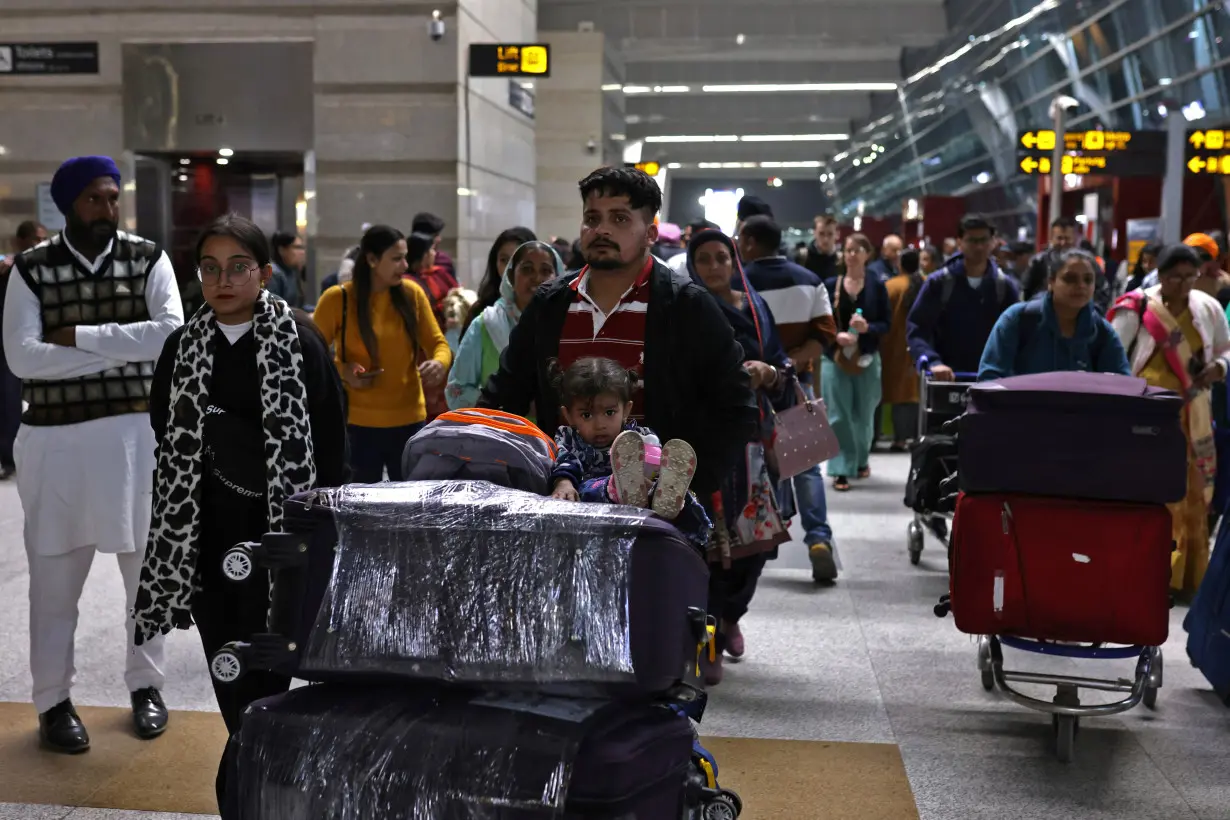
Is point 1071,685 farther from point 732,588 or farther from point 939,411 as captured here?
point 939,411

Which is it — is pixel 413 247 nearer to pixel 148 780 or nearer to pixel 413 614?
pixel 148 780

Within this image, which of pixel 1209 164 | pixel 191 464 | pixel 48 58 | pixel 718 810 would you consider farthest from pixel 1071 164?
pixel 718 810

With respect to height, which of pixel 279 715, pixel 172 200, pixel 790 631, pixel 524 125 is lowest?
pixel 790 631

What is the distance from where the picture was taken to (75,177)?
473 cm

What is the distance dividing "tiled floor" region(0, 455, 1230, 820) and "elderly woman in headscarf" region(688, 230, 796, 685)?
1.05 ft

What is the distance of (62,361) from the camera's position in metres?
4.66

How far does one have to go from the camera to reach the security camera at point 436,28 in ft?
44.7

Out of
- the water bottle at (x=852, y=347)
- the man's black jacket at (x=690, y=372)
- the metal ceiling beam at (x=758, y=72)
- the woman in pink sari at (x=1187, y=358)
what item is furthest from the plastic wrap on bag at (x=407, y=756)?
the metal ceiling beam at (x=758, y=72)

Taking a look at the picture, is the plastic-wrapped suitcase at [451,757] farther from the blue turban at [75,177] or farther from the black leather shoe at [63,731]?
the blue turban at [75,177]

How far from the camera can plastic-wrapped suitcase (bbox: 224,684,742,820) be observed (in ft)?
7.57

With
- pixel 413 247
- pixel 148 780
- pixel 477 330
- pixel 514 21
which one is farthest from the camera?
pixel 514 21

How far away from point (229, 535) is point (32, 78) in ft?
38.8

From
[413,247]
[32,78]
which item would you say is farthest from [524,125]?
[413,247]

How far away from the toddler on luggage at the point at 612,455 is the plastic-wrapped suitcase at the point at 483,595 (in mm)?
240
